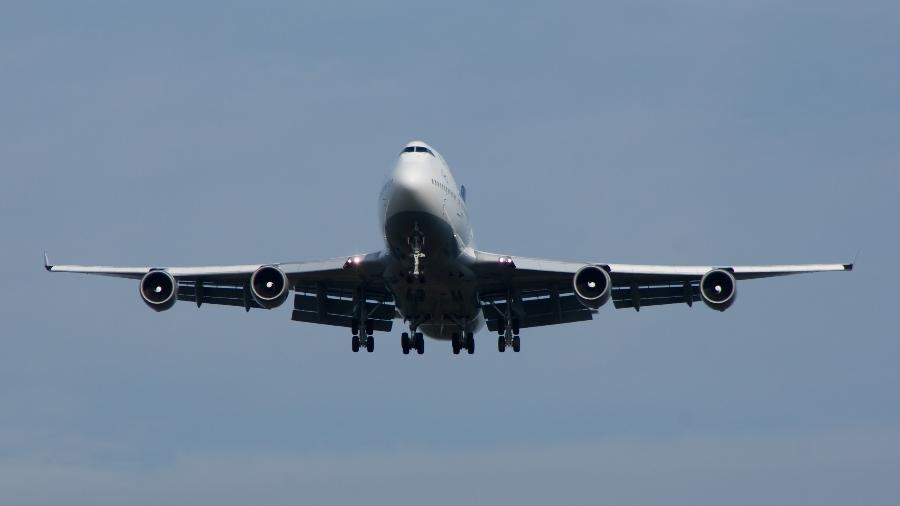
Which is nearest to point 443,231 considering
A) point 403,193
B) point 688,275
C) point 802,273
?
point 403,193

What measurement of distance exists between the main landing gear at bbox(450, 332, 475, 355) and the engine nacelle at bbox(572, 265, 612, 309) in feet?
22.7

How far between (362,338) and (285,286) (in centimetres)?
551

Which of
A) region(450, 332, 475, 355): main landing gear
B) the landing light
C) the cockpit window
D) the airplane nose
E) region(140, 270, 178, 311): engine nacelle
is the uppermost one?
the cockpit window

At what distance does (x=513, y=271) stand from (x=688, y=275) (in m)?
5.87

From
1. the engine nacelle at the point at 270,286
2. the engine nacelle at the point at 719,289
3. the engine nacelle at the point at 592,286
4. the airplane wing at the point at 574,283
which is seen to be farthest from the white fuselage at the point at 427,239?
the engine nacelle at the point at 719,289

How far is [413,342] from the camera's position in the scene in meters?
57.0

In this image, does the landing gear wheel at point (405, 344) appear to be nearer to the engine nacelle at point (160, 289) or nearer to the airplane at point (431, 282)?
the airplane at point (431, 282)

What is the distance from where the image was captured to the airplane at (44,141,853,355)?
48500mm

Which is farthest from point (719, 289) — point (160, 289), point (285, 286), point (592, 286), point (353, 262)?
point (160, 289)

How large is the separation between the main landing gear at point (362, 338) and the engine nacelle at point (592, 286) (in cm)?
893

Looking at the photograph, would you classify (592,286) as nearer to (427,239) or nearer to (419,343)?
(427,239)

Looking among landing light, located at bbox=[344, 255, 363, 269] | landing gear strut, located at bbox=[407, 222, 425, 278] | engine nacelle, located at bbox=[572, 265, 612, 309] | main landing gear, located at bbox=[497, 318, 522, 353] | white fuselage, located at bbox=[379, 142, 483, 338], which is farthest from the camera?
main landing gear, located at bbox=[497, 318, 522, 353]

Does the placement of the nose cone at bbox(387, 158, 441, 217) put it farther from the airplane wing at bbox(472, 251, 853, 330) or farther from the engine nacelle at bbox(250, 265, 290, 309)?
the engine nacelle at bbox(250, 265, 290, 309)

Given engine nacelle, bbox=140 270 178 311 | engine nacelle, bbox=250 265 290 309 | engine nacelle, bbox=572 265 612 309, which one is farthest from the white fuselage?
engine nacelle, bbox=140 270 178 311
